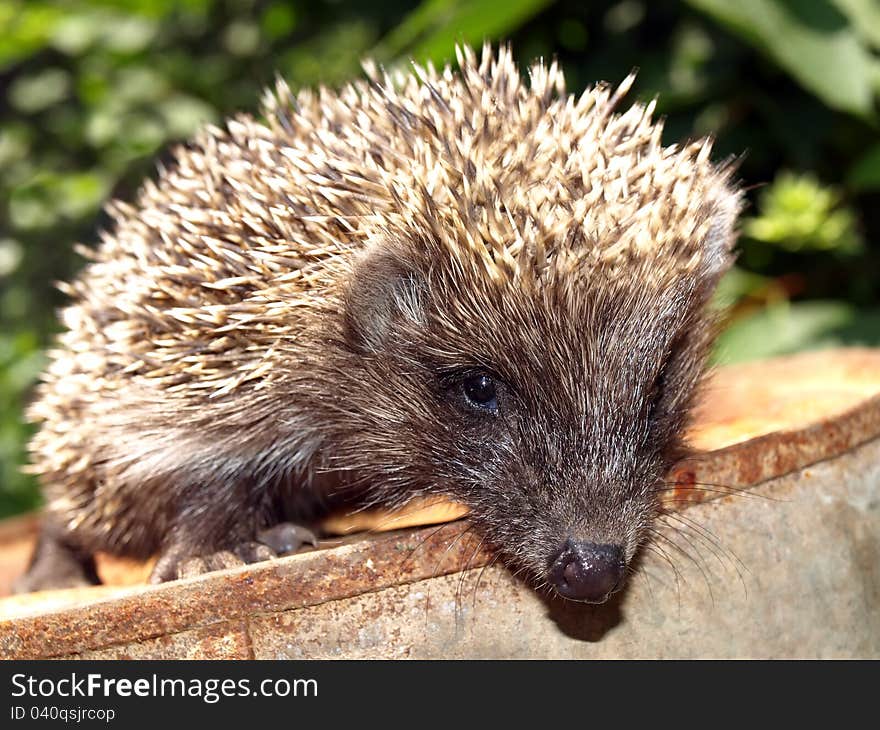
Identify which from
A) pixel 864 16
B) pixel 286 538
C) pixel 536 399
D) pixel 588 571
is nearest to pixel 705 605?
pixel 588 571

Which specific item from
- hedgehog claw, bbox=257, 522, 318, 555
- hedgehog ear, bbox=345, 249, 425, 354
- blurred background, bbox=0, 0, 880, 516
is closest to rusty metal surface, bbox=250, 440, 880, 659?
hedgehog claw, bbox=257, 522, 318, 555

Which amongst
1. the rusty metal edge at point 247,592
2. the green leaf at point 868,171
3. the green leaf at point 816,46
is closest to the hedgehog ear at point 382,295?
the rusty metal edge at point 247,592

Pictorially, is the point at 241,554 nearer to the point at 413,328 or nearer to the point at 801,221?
the point at 413,328

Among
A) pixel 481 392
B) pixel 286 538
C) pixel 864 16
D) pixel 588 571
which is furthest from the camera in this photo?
pixel 864 16

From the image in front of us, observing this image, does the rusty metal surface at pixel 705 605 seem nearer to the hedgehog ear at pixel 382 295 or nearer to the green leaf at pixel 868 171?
the hedgehog ear at pixel 382 295

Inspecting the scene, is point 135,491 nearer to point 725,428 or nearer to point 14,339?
point 725,428
